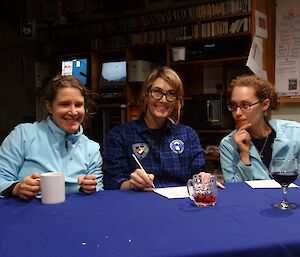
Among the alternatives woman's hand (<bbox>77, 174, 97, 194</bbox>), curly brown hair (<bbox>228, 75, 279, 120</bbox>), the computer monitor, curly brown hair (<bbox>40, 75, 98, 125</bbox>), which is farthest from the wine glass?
the computer monitor

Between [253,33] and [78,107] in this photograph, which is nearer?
[78,107]

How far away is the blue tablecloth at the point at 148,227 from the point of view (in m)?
0.91

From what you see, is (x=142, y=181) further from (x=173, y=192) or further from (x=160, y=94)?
(x=160, y=94)

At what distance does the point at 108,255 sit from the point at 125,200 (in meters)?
0.53

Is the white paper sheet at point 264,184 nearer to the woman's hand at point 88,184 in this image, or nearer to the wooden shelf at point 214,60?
the woman's hand at point 88,184

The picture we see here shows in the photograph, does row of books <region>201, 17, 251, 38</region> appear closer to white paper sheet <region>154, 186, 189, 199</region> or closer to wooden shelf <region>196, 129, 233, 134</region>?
wooden shelf <region>196, 129, 233, 134</region>

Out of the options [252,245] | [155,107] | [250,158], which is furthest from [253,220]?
[155,107]

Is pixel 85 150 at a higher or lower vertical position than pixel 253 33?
lower

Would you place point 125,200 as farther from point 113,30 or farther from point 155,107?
point 113,30

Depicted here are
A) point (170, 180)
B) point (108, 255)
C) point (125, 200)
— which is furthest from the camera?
point (170, 180)

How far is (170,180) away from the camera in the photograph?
1959 mm

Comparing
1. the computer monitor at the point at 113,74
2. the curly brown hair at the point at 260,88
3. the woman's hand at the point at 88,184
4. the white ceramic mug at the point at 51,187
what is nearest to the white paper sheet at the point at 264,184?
the curly brown hair at the point at 260,88

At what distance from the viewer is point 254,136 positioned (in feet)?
6.77

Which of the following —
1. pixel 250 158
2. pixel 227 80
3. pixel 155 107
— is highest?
pixel 227 80
